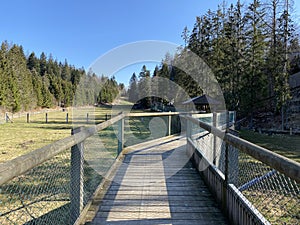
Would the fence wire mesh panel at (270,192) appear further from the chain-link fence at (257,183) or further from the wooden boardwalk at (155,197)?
the wooden boardwalk at (155,197)

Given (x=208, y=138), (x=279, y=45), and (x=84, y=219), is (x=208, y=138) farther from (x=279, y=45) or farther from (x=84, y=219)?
(x=279, y=45)

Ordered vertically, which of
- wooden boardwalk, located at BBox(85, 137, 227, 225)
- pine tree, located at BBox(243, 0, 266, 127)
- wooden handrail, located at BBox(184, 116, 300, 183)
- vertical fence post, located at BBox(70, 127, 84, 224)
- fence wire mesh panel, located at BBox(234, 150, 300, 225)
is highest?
pine tree, located at BBox(243, 0, 266, 127)

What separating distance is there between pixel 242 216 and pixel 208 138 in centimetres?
333

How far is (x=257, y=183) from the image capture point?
166 inches

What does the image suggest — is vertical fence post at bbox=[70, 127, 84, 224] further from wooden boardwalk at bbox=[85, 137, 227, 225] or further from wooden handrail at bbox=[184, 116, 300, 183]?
wooden handrail at bbox=[184, 116, 300, 183]

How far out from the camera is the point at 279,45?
1508cm

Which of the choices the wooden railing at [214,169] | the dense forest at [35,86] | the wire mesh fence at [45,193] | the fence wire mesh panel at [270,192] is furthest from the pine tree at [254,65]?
the wooden railing at [214,169]

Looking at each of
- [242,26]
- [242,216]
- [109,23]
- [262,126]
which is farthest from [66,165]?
[242,26]

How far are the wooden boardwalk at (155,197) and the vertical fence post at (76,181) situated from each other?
21cm

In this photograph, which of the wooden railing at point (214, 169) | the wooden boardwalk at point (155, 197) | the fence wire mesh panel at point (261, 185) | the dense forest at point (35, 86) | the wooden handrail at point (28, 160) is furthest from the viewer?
the dense forest at point (35, 86)

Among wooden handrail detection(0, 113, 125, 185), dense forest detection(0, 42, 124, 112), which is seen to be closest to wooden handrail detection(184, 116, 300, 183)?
wooden handrail detection(0, 113, 125, 185)

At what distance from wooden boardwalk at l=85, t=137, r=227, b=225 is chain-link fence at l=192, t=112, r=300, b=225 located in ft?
1.30

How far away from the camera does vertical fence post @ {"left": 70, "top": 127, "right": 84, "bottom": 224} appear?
1.79 metres

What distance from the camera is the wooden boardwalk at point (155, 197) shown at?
205cm
